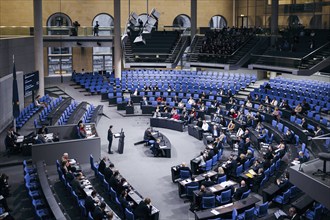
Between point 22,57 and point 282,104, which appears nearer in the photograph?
point 282,104

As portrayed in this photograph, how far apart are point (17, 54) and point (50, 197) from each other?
16212 mm

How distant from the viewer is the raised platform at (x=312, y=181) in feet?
36.0

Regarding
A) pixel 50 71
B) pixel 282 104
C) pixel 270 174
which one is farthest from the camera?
pixel 50 71

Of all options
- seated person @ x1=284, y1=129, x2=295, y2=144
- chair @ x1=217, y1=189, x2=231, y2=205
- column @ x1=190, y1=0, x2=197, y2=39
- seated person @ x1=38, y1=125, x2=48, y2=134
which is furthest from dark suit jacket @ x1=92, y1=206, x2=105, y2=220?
column @ x1=190, y1=0, x2=197, y2=39

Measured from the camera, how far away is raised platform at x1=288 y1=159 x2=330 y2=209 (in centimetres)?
1097

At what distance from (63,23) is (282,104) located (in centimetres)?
2360

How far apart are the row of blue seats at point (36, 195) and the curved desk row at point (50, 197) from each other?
0.20 metres

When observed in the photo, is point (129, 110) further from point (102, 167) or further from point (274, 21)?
point (274, 21)

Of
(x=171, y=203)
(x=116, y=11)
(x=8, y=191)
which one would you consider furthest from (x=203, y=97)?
(x=8, y=191)

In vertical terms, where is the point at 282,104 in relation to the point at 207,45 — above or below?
below

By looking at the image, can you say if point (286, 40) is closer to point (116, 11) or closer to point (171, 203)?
point (116, 11)

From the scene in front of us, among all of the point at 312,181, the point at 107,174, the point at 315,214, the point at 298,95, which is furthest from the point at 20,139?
the point at 298,95

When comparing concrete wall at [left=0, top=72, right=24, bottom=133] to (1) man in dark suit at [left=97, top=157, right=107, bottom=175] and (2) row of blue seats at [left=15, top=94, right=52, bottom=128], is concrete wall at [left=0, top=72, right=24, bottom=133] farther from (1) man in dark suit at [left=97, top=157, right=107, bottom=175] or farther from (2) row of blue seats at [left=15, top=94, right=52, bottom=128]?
(1) man in dark suit at [left=97, top=157, right=107, bottom=175]

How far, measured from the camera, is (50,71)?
40.3 meters
